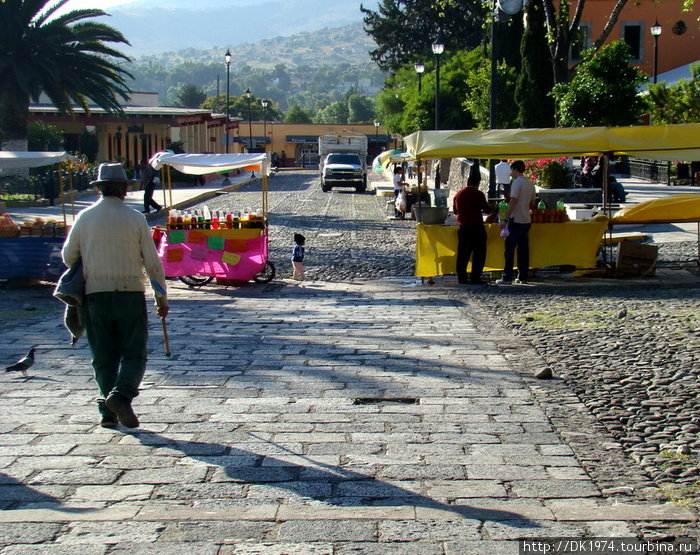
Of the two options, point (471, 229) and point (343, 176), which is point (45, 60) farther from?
point (471, 229)

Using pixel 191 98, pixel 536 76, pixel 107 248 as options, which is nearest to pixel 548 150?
pixel 107 248

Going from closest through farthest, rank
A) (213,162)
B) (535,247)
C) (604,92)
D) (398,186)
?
(535,247) < (213,162) < (604,92) < (398,186)

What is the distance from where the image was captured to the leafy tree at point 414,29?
6000cm

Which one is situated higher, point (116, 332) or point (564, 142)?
point (564, 142)

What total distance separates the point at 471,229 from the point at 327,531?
9.67 meters

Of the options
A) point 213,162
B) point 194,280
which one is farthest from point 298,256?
point 213,162

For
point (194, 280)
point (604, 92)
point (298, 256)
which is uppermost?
point (604, 92)

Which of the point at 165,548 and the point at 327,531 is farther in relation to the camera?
the point at 327,531

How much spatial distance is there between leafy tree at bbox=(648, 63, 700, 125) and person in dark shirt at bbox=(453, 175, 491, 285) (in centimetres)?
1810

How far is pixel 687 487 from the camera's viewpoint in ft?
16.3

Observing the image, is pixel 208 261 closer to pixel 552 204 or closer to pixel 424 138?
pixel 424 138

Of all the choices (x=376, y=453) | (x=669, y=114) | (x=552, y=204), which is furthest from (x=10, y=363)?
(x=669, y=114)

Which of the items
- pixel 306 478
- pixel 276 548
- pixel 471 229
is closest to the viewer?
pixel 276 548

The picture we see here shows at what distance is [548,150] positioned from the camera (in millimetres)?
13680
